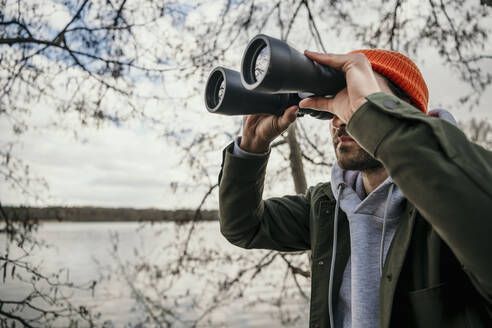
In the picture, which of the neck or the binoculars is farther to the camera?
the neck

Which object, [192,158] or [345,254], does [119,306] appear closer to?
[192,158]

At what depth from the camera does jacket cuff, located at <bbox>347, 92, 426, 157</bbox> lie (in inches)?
24.0

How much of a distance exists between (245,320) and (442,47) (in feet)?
13.4

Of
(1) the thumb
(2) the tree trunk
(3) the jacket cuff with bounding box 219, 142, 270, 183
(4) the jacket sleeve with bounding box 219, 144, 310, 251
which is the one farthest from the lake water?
(1) the thumb

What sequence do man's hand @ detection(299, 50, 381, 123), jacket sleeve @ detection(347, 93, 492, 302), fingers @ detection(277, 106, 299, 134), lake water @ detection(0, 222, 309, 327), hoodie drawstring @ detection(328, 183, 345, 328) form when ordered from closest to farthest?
jacket sleeve @ detection(347, 93, 492, 302)
man's hand @ detection(299, 50, 381, 123)
hoodie drawstring @ detection(328, 183, 345, 328)
fingers @ detection(277, 106, 299, 134)
lake water @ detection(0, 222, 309, 327)

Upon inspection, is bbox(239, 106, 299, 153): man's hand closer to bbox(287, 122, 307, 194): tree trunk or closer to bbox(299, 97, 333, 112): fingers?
bbox(299, 97, 333, 112): fingers

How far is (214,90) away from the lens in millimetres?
1093

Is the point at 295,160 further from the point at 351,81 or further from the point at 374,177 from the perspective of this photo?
the point at 351,81

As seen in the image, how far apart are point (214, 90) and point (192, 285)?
5.95 m

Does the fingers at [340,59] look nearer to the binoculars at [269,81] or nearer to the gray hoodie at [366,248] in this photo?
the binoculars at [269,81]

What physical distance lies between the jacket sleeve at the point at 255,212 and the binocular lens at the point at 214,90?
19cm

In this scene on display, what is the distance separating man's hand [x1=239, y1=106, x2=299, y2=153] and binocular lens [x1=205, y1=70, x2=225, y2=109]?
137 mm

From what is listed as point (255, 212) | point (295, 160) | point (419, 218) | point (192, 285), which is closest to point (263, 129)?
point (255, 212)

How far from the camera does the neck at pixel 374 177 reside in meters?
1.01
